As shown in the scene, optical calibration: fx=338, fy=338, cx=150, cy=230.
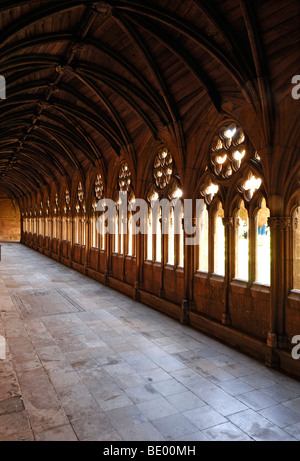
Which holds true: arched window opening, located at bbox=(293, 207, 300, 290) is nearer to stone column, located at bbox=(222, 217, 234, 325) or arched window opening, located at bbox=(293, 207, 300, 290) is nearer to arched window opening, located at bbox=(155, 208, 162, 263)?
stone column, located at bbox=(222, 217, 234, 325)

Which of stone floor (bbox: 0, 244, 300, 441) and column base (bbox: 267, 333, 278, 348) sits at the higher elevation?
column base (bbox: 267, 333, 278, 348)

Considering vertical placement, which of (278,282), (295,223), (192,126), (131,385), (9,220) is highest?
(192,126)

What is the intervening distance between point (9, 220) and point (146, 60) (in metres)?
30.9

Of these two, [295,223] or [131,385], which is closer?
[131,385]

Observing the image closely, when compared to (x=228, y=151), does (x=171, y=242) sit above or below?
below

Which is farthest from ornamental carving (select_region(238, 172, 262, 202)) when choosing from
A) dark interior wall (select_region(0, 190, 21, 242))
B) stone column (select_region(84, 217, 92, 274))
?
dark interior wall (select_region(0, 190, 21, 242))

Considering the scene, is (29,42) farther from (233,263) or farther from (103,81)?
(233,263)

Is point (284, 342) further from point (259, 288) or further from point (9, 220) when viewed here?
point (9, 220)

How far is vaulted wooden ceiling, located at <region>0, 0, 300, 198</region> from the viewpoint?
4941 millimetres

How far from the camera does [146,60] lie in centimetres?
666

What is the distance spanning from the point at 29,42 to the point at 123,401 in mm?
6378

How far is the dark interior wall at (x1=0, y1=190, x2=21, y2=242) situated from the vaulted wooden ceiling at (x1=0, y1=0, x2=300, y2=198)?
2442 cm

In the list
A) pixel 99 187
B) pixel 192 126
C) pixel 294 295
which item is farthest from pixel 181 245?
pixel 99 187
